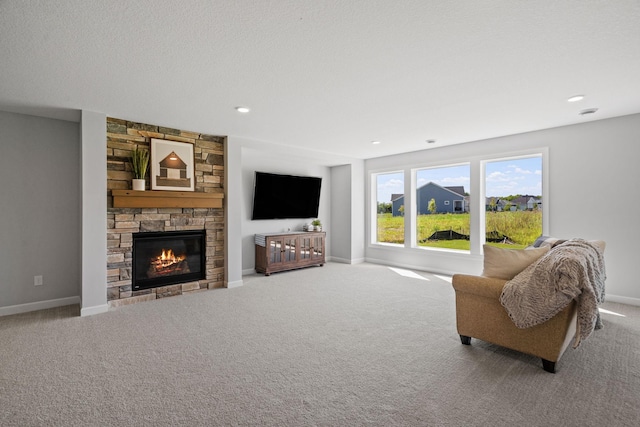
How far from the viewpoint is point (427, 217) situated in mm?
6219

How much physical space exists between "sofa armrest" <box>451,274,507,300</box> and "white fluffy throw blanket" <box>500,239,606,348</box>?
64 mm

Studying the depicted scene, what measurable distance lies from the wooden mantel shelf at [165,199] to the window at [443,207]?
12.6ft

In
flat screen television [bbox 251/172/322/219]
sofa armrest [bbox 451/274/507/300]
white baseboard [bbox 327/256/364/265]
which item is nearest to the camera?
sofa armrest [bbox 451/274/507/300]

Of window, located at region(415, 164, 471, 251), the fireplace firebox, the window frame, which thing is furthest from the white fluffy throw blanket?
the fireplace firebox

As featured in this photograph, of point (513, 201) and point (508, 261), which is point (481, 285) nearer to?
point (508, 261)

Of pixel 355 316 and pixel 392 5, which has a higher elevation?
pixel 392 5

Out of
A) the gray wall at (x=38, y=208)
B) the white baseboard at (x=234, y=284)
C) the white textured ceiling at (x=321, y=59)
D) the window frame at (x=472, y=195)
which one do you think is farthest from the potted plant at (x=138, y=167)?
the window frame at (x=472, y=195)

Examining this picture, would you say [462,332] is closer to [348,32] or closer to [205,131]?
[348,32]

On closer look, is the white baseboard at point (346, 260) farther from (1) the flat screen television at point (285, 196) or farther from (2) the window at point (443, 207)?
(2) the window at point (443, 207)

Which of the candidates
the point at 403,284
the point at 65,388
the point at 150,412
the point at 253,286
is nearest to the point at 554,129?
the point at 403,284

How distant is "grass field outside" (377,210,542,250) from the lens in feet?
16.1

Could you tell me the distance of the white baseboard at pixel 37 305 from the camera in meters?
3.72

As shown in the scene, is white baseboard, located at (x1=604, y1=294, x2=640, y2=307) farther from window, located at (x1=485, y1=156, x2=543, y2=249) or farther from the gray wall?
the gray wall

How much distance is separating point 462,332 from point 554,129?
350 cm
